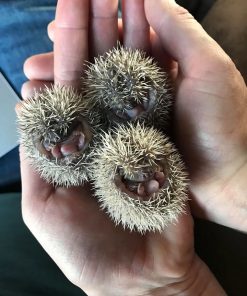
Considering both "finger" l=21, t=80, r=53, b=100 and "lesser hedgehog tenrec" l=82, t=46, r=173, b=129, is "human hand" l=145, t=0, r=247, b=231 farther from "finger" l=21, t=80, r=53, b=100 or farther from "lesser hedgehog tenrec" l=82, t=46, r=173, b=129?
"finger" l=21, t=80, r=53, b=100

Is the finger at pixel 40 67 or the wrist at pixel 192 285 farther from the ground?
the finger at pixel 40 67

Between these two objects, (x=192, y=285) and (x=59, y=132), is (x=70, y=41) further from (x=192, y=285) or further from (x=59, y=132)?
(x=192, y=285)

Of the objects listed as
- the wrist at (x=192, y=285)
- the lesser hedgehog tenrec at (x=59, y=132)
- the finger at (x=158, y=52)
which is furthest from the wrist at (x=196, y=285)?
the finger at (x=158, y=52)

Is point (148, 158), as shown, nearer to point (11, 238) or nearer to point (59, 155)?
point (59, 155)

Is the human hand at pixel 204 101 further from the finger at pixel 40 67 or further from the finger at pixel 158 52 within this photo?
the finger at pixel 40 67

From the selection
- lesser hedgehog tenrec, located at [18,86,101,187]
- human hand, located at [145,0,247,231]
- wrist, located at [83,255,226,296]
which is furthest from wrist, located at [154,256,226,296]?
lesser hedgehog tenrec, located at [18,86,101,187]

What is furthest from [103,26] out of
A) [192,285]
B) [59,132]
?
[192,285]

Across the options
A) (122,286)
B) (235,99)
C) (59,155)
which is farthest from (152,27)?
(122,286)

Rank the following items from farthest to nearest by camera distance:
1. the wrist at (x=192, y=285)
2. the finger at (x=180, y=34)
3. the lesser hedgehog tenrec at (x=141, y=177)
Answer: the wrist at (x=192, y=285) → the finger at (x=180, y=34) → the lesser hedgehog tenrec at (x=141, y=177)
